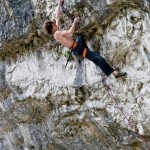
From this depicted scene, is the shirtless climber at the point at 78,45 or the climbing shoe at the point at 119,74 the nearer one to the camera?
the shirtless climber at the point at 78,45

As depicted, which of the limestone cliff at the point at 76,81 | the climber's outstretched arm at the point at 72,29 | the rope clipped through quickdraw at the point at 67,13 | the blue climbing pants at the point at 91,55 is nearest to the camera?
the climber's outstretched arm at the point at 72,29

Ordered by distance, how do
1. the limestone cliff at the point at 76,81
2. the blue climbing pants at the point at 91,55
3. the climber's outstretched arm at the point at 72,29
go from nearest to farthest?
1. the climber's outstretched arm at the point at 72,29
2. the blue climbing pants at the point at 91,55
3. the limestone cliff at the point at 76,81

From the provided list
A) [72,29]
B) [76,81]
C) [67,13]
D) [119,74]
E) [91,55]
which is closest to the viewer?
[72,29]

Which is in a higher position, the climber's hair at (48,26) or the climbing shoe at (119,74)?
the climber's hair at (48,26)

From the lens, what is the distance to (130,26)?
26.6ft

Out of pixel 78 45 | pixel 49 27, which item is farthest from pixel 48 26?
pixel 78 45

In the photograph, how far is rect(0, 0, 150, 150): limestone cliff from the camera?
27.0 feet

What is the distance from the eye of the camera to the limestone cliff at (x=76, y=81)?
27.0 ft

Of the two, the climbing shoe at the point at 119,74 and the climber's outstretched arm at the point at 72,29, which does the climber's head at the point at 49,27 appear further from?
the climbing shoe at the point at 119,74

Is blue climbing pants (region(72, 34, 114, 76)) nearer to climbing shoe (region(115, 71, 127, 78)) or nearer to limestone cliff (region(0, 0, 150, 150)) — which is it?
climbing shoe (region(115, 71, 127, 78))

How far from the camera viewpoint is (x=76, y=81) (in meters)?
9.14

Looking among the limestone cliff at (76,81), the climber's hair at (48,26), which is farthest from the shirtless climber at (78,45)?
the limestone cliff at (76,81)

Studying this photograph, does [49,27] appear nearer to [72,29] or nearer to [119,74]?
[72,29]

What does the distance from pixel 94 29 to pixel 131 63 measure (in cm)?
107
